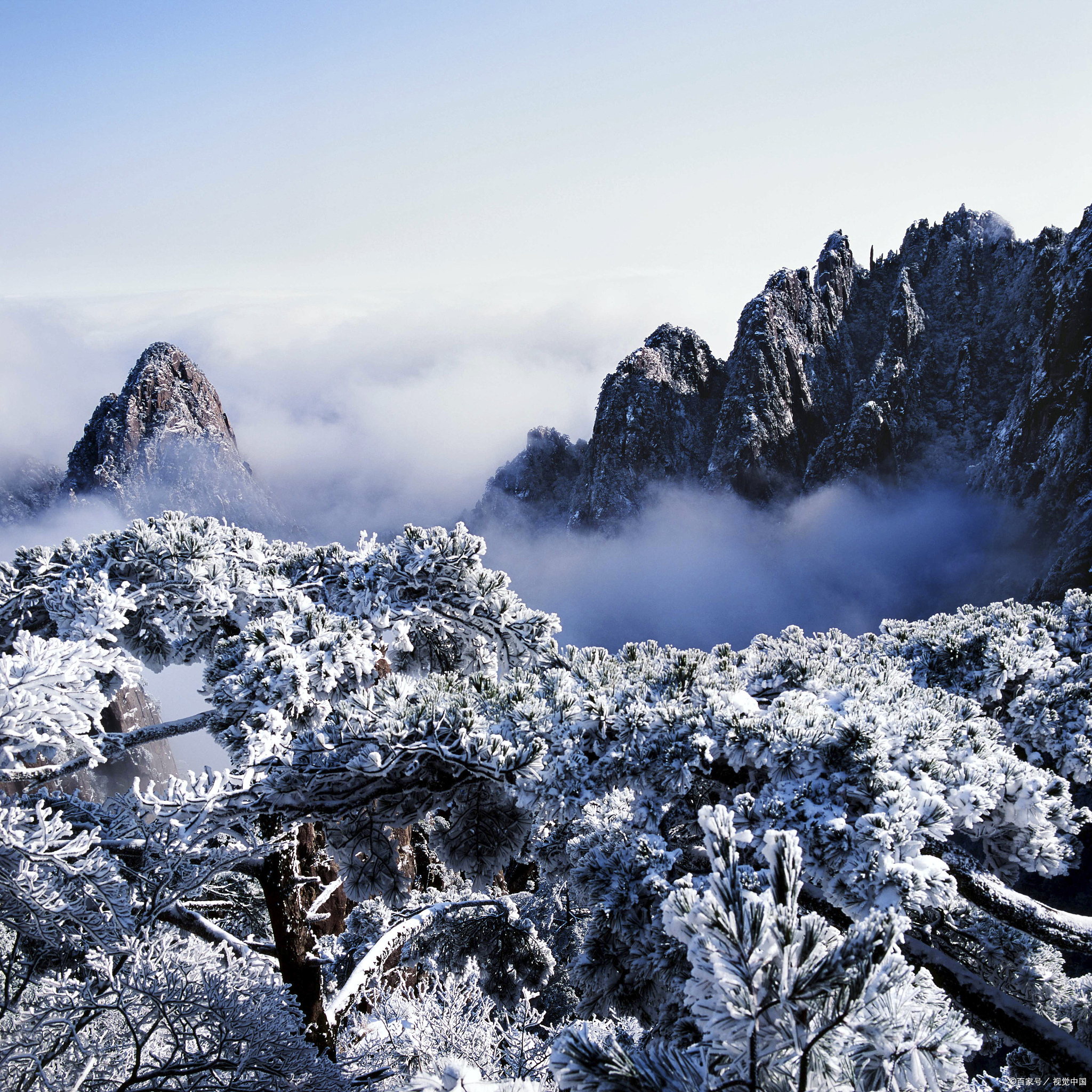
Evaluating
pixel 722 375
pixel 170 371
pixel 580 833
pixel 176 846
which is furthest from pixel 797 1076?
pixel 170 371

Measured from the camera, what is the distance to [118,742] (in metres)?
4.95

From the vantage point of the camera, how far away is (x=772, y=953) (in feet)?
5.19

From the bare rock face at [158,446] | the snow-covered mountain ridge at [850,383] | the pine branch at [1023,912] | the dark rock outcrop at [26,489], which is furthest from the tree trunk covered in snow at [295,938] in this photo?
the dark rock outcrop at [26,489]

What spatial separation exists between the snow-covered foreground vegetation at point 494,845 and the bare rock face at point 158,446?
227ft

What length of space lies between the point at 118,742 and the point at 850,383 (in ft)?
217

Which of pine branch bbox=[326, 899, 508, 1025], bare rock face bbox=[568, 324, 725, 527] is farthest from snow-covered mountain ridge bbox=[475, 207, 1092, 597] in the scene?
pine branch bbox=[326, 899, 508, 1025]

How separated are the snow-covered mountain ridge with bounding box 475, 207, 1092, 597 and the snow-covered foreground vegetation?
160 feet

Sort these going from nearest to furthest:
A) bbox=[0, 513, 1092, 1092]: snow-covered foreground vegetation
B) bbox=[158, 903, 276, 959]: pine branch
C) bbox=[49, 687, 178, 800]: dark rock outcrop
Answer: bbox=[0, 513, 1092, 1092]: snow-covered foreground vegetation < bbox=[158, 903, 276, 959]: pine branch < bbox=[49, 687, 178, 800]: dark rock outcrop

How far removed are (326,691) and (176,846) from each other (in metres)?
1.63

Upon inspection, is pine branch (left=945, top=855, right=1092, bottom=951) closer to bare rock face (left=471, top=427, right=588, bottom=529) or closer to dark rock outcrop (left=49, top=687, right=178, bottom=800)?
dark rock outcrop (left=49, top=687, right=178, bottom=800)

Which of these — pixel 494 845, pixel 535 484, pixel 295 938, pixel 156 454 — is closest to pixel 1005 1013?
pixel 494 845

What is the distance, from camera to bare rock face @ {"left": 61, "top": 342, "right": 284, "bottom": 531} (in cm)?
6762

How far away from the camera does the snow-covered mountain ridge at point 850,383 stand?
54406 mm

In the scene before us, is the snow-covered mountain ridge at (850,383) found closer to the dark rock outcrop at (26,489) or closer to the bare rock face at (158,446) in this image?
the bare rock face at (158,446)
